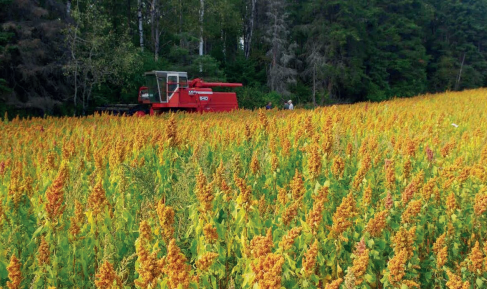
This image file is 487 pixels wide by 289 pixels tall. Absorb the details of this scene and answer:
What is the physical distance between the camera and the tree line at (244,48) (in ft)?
56.4

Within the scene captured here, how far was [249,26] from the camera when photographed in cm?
3709

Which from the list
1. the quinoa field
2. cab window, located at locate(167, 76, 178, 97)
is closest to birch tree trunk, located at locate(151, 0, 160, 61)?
cab window, located at locate(167, 76, 178, 97)

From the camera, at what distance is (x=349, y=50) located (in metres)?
36.5

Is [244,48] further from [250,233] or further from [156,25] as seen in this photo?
[250,233]

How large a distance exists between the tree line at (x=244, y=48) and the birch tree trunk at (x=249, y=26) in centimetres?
19

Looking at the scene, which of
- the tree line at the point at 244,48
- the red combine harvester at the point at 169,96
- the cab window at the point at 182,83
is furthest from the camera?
the cab window at the point at 182,83

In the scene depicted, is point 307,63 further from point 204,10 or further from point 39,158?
point 39,158

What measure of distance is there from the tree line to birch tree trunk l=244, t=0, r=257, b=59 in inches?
7.4

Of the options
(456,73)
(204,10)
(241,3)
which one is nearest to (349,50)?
(241,3)

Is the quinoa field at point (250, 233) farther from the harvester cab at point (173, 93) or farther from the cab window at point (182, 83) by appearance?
the cab window at point (182, 83)

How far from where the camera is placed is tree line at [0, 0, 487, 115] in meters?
17.2

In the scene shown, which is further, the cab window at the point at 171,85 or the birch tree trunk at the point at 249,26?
the birch tree trunk at the point at 249,26

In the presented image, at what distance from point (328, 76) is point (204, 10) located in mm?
11525

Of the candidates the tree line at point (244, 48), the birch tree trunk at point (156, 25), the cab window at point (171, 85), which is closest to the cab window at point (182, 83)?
the cab window at point (171, 85)
